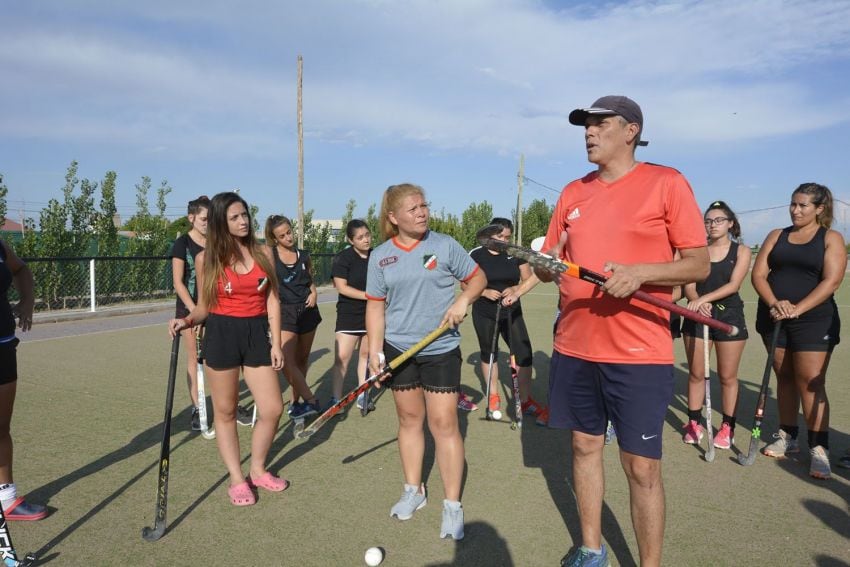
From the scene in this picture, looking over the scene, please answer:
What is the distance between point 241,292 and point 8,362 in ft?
4.65

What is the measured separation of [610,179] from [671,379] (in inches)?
40.2

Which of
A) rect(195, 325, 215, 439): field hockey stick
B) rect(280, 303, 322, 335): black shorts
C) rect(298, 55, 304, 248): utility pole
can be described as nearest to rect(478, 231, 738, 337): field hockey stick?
rect(195, 325, 215, 439): field hockey stick

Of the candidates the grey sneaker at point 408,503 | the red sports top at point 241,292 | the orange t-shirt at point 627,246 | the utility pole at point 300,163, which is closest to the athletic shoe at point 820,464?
the orange t-shirt at point 627,246

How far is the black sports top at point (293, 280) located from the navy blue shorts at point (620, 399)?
3.51 metres

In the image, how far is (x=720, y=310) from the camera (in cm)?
537

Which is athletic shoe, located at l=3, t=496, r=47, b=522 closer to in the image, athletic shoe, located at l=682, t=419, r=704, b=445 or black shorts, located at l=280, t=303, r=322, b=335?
black shorts, located at l=280, t=303, r=322, b=335

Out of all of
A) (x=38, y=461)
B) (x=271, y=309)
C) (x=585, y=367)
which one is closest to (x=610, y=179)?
(x=585, y=367)

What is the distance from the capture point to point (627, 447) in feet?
9.52

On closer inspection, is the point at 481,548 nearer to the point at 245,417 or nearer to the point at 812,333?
the point at 812,333

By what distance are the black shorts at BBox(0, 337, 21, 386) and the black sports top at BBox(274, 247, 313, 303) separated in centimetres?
247

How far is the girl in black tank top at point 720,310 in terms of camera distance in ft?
17.0

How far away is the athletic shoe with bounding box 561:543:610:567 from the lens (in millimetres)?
3152

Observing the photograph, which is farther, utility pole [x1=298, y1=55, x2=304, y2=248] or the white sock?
utility pole [x1=298, y1=55, x2=304, y2=248]

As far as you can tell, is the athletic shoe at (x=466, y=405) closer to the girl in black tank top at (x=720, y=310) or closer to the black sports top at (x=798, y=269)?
the girl in black tank top at (x=720, y=310)
